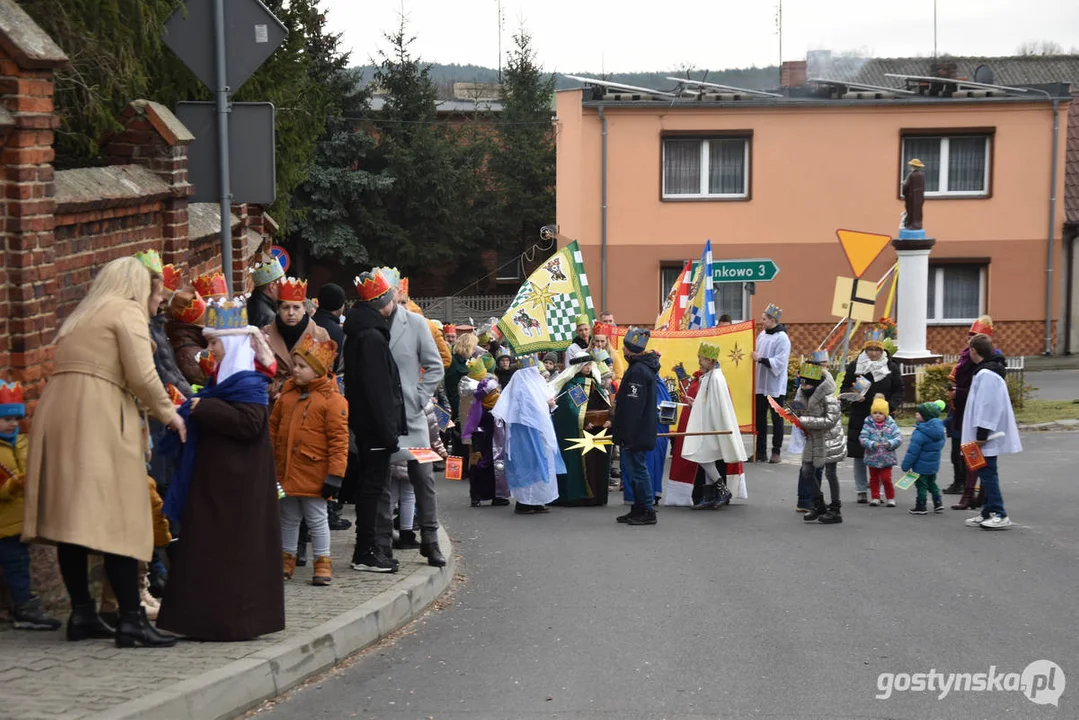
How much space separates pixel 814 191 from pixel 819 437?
65.8ft

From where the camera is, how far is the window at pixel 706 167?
32312mm

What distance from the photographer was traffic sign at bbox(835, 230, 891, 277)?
2150 cm

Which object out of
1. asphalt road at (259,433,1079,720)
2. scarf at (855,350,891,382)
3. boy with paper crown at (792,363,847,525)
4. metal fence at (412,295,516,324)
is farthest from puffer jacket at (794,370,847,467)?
metal fence at (412,295,516,324)

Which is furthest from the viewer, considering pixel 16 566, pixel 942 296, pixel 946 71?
pixel 946 71

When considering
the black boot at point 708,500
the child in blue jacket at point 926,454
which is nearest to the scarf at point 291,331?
the black boot at point 708,500

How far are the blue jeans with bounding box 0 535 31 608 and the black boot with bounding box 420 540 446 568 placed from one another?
3.12 metres

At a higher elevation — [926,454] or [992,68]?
[992,68]

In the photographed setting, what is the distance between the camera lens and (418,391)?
1011 centimetres

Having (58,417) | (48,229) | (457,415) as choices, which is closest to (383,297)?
(48,229)

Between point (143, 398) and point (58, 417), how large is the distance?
414 mm

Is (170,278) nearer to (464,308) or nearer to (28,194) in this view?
(28,194)

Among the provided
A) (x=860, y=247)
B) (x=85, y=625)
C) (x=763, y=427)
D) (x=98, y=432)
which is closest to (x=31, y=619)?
(x=85, y=625)

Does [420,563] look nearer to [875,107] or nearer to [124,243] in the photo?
[124,243]

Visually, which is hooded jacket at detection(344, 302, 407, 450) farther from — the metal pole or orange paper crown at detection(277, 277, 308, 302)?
the metal pole
